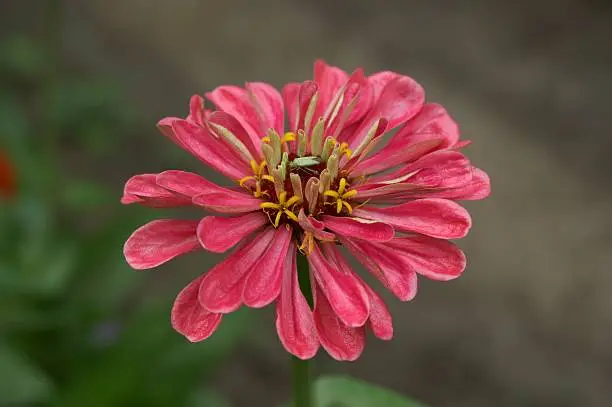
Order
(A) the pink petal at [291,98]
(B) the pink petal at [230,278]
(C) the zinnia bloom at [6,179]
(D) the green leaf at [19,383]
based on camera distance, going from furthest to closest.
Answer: (C) the zinnia bloom at [6,179], (D) the green leaf at [19,383], (A) the pink petal at [291,98], (B) the pink petal at [230,278]

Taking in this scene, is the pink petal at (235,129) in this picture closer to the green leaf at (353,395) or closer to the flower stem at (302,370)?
the flower stem at (302,370)

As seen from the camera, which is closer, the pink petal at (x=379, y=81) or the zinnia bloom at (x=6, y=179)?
the pink petal at (x=379, y=81)

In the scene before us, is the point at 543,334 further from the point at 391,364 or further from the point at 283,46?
the point at 283,46

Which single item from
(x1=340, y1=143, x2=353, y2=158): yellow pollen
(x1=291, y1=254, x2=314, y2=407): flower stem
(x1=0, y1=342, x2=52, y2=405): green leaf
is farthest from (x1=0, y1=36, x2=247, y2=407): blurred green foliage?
(x1=340, y1=143, x2=353, y2=158): yellow pollen

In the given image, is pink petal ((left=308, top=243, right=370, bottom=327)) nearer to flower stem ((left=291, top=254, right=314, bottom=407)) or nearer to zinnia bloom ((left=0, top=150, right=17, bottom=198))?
flower stem ((left=291, top=254, right=314, bottom=407))

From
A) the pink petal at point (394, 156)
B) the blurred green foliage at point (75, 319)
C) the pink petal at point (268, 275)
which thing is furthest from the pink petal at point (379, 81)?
the blurred green foliage at point (75, 319)

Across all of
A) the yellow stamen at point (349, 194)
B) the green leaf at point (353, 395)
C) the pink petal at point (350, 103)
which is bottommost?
the green leaf at point (353, 395)

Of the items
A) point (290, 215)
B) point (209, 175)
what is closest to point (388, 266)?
point (290, 215)

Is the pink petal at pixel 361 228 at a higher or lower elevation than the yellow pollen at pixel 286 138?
lower

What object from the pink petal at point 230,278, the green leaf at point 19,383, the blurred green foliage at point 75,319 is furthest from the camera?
the blurred green foliage at point 75,319
